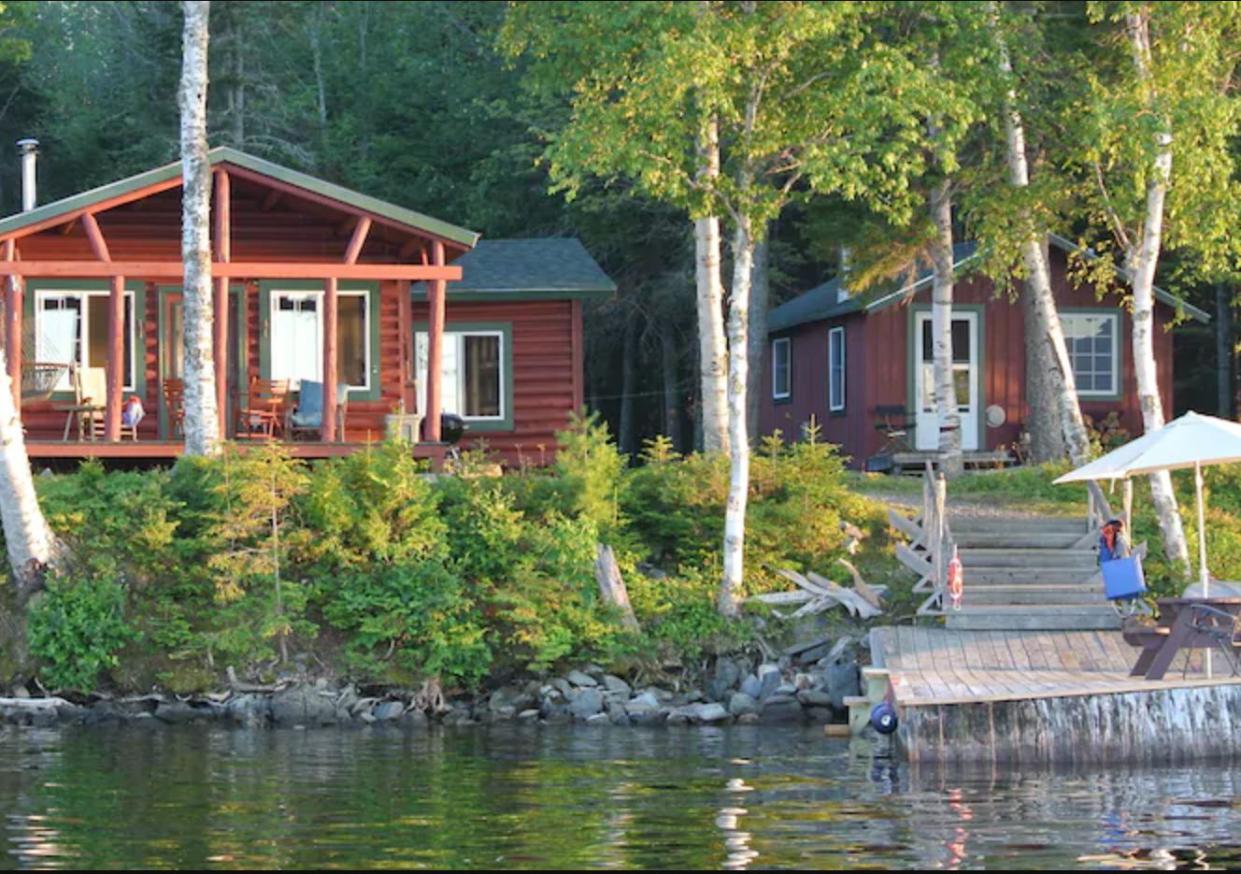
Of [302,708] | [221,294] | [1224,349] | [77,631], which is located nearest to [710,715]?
[302,708]

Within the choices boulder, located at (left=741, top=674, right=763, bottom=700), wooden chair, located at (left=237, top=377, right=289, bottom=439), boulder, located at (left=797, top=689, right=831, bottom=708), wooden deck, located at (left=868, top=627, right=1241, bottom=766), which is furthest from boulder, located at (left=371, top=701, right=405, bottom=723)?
wooden chair, located at (left=237, top=377, right=289, bottom=439)

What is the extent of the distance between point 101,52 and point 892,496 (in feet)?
126

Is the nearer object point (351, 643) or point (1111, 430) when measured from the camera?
point (351, 643)

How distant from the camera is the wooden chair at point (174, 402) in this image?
97.6ft

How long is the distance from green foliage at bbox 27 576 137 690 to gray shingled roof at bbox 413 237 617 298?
35.1ft

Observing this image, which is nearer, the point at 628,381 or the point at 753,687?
the point at 753,687

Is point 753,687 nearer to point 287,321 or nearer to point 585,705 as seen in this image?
point 585,705

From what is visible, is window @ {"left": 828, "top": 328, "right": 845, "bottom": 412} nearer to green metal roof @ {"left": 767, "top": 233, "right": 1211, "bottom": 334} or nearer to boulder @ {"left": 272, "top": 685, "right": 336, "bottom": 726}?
green metal roof @ {"left": 767, "top": 233, "right": 1211, "bottom": 334}

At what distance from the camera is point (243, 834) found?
14.2 m

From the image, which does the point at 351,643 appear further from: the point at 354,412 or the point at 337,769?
the point at 354,412

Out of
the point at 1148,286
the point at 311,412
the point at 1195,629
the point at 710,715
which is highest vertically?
the point at 1148,286

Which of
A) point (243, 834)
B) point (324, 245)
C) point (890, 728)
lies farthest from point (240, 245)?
point (243, 834)

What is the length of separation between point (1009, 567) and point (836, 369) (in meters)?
13.2

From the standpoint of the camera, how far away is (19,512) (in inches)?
911
